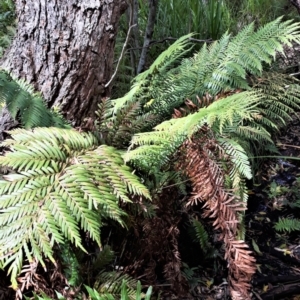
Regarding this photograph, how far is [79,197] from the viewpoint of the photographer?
4.55 ft

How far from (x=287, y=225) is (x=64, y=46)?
1605mm

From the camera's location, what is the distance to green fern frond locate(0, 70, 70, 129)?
65.1 inches

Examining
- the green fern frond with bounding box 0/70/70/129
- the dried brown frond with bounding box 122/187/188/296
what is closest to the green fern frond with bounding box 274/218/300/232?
the dried brown frond with bounding box 122/187/188/296

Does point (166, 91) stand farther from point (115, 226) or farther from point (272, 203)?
point (272, 203)

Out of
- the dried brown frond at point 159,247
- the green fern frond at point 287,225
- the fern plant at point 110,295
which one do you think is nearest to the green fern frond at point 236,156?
the dried brown frond at point 159,247

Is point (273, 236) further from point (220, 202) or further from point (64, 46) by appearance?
point (64, 46)

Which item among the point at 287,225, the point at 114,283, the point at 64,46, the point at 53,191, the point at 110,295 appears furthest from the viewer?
the point at 287,225

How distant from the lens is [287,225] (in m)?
2.42

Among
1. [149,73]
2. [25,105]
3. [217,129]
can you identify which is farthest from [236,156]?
[25,105]

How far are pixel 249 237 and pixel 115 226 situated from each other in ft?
3.23

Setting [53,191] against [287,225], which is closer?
[53,191]

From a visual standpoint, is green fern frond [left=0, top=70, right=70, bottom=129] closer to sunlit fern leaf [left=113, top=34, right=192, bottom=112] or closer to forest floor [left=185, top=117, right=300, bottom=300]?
sunlit fern leaf [left=113, top=34, right=192, bottom=112]

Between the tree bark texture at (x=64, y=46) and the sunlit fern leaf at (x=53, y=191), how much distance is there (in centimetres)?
45

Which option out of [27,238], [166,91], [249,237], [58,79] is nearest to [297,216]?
[249,237]
